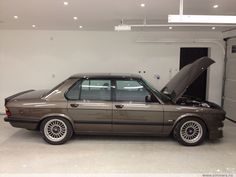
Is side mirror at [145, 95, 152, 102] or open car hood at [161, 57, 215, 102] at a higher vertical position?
open car hood at [161, 57, 215, 102]

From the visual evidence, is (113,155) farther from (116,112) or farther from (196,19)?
(196,19)

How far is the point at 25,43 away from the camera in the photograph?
24.6 feet

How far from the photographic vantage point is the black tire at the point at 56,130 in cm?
479

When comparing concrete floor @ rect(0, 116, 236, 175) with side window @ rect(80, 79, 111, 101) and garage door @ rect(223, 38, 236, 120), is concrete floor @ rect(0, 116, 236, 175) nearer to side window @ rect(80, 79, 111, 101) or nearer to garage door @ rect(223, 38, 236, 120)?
side window @ rect(80, 79, 111, 101)

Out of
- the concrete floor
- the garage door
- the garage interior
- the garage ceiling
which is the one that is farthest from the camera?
the garage door

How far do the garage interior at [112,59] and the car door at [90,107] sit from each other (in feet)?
1.25

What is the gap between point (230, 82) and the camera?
707 centimetres

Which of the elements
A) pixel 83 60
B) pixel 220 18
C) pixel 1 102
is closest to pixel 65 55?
pixel 83 60

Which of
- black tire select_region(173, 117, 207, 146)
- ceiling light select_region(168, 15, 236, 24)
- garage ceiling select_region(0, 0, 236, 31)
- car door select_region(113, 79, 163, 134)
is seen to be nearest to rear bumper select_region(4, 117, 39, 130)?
car door select_region(113, 79, 163, 134)

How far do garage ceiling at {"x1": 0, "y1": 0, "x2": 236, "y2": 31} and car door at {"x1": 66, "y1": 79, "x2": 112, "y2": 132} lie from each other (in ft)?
4.80

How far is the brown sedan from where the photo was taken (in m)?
4.72

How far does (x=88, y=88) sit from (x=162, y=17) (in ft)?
7.50

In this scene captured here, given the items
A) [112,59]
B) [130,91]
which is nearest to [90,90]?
[130,91]

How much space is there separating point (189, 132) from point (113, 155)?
161 cm
